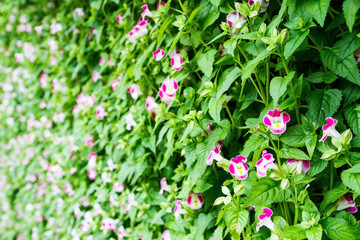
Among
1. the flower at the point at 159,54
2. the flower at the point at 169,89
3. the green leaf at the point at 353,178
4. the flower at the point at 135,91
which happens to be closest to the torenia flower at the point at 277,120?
the green leaf at the point at 353,178

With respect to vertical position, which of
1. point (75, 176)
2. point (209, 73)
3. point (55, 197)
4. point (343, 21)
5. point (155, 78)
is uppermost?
point (343, 21)

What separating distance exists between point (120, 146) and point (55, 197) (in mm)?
1119

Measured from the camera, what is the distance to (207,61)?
4.05 feet

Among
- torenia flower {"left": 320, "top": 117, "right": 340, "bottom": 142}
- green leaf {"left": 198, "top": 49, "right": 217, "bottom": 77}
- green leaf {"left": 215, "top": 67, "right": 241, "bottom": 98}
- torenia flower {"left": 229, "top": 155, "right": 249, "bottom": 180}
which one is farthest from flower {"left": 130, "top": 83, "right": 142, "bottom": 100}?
torenia flower {"left": 320, "top": 117, "right": 340, "bottom": 142}

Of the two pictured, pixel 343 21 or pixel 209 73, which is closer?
pixel 343 21

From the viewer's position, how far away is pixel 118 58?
6.42 feet

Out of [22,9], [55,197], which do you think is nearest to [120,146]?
[55,197]

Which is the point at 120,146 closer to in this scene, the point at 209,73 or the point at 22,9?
the point at 209,73

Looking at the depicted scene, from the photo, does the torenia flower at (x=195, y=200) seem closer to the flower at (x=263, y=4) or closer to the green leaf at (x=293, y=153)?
the green leaf at (x=293, y=153)

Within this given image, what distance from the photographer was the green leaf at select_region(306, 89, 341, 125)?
100 cm

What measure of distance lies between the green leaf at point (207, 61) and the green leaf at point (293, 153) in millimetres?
374

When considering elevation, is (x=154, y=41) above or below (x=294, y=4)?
below

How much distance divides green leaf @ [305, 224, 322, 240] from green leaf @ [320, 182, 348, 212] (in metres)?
0.10

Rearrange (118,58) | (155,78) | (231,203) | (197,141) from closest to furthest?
(231,203) < (197,141) < (155,78) < (118,58)
